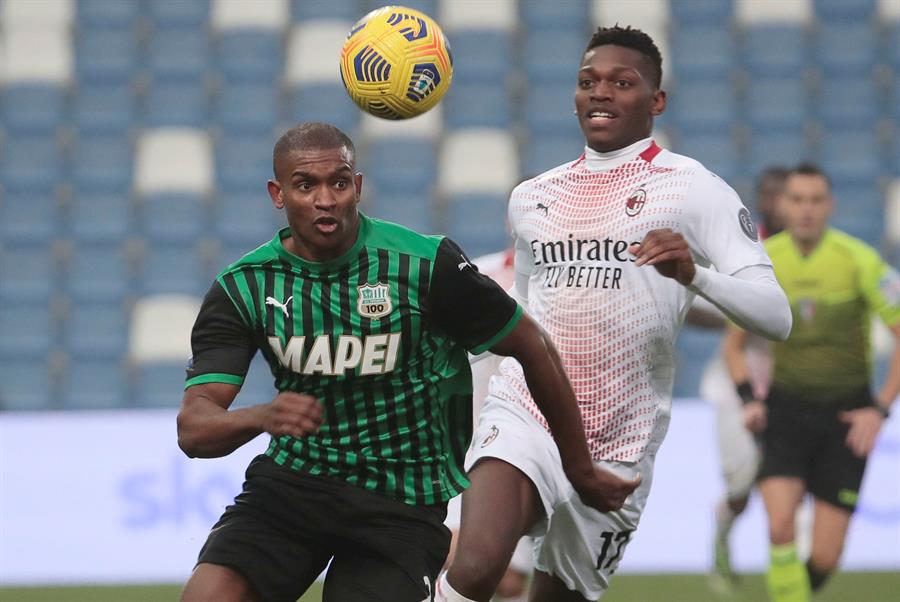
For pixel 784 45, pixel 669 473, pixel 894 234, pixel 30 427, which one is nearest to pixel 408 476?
pixel 669 473

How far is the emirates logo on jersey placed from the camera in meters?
4.39

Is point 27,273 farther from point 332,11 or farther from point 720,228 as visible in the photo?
point 720,228

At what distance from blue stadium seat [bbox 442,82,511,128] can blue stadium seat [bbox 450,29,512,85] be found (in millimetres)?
82

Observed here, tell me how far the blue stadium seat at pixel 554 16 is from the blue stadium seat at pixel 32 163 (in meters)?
4.34

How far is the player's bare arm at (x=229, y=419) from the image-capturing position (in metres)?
2.97

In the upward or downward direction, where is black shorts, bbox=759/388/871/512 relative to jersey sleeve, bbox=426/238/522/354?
downward

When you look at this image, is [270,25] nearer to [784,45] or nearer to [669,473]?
[784,45]

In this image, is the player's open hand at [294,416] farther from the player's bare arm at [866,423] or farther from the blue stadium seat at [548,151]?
the blue stadium seat at [548,151]

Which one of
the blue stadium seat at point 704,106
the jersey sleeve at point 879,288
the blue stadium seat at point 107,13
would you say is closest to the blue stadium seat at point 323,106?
the blue stadium seat at point 107,13

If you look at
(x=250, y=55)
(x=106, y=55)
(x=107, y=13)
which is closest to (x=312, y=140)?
(x=250, y=55)

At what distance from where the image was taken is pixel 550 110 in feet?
40.7

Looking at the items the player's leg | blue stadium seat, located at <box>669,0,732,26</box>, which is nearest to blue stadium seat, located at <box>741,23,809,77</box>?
blue stadium seat, located at <box>669,0,732,26</box>

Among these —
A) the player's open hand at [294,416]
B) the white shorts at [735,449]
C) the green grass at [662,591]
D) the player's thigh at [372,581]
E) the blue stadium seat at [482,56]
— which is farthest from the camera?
the blue stadium seat at [482,56]

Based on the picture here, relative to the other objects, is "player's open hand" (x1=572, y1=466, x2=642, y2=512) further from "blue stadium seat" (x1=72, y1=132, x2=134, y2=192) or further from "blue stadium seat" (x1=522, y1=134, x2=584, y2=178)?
"blue stadium seat" (x1=72, y1=132, x2=134, y2=192)
